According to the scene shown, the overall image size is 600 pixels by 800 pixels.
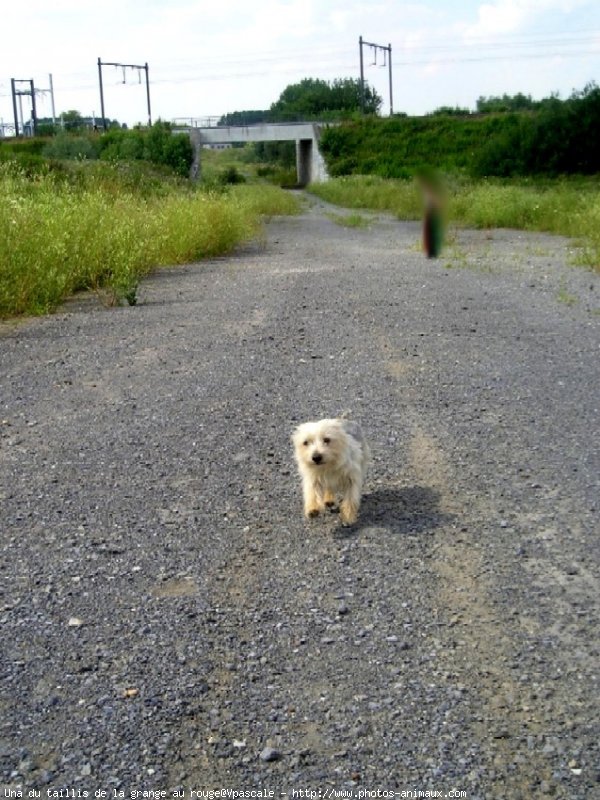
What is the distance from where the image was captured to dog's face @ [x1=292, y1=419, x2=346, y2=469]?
5.43 meters

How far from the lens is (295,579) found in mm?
4758

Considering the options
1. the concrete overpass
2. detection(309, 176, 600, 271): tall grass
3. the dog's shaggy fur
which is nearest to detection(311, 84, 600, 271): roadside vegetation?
detection(309, 176, 600, 271): tall grass

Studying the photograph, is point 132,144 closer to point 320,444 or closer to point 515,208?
point 515,208

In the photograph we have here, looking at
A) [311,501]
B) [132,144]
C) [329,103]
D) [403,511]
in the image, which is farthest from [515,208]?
[329,103]

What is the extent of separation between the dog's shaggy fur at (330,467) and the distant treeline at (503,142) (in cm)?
3100

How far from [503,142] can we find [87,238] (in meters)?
30.7

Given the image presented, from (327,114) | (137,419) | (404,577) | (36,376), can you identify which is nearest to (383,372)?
(137,419)

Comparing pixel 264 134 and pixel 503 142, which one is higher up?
pixel 264 134

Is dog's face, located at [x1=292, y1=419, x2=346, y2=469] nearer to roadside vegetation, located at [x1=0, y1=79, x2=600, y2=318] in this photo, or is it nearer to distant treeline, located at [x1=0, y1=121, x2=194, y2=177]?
roadside vegetation, located at [x1=0, y1=79, x2=600, y2=318]

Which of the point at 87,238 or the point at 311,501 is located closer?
the point at 311,501

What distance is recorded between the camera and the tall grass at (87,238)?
543 inches

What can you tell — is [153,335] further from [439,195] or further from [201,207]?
[201,207]

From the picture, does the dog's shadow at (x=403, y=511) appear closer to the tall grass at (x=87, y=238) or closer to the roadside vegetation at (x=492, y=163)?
the tall grass at (x=87, y=238)

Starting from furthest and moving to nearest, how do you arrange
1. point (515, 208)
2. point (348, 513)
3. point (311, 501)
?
point (515, 208) → point (311, 501) → point (348, 513)
